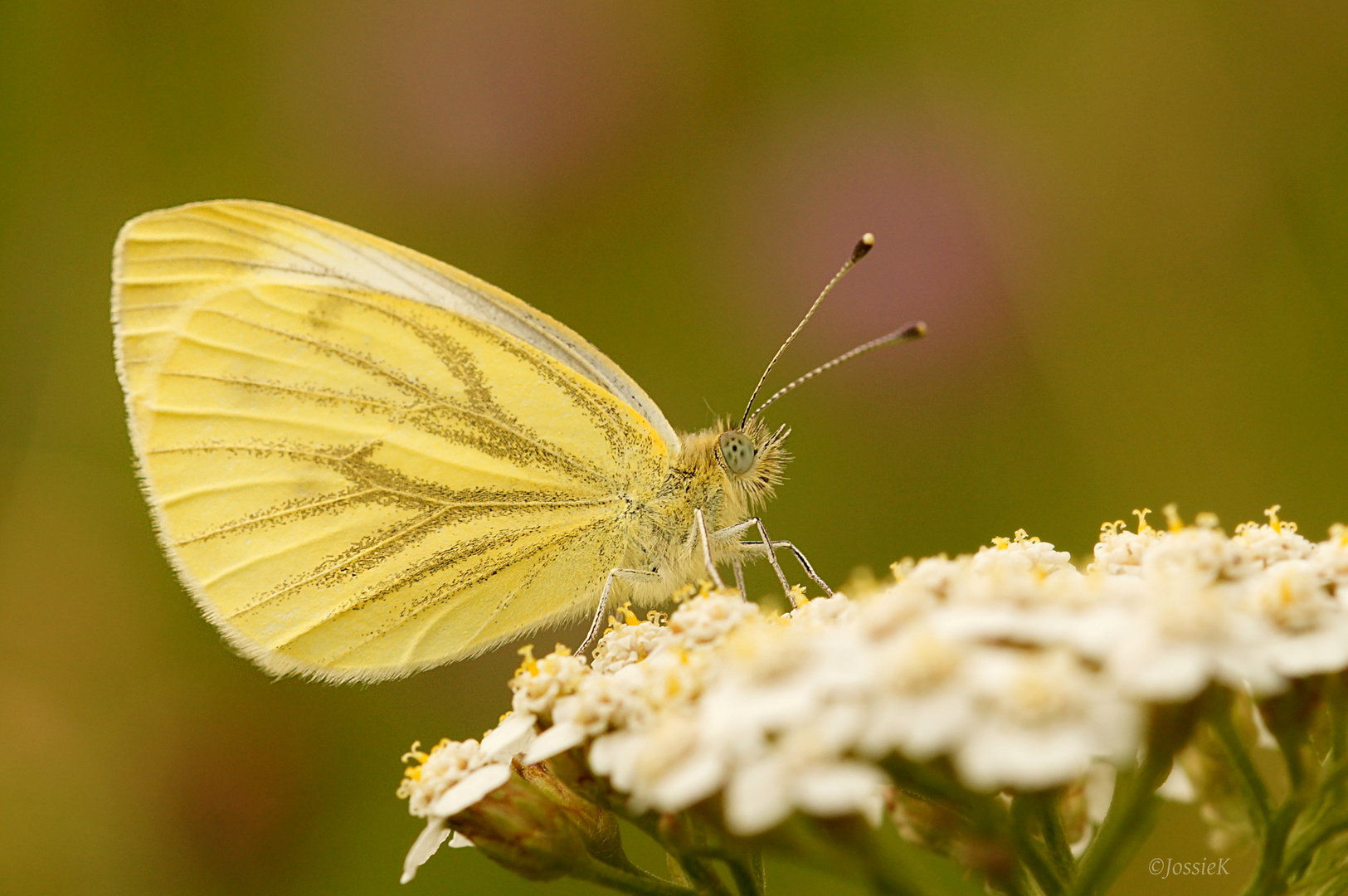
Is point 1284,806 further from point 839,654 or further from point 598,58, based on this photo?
point 598,58

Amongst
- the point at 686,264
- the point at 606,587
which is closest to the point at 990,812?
the point at 606,587

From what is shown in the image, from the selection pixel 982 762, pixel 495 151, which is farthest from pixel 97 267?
pixel 982 762

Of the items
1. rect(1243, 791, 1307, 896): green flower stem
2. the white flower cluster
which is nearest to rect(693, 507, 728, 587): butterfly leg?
the white flower cluster

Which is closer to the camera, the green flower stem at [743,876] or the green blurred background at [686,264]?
the green flower stem at [743,876]

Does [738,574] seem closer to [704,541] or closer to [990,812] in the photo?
[704,541]

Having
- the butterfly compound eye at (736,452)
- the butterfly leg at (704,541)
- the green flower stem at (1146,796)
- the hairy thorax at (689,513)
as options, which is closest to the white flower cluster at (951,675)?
the green flower stem at (1146,796)

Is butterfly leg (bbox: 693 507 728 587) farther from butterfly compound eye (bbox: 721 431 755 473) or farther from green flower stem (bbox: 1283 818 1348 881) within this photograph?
green flower stem (bbox: 1283 818 1348 881)

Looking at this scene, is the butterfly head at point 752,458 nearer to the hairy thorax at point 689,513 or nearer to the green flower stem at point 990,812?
the hairy thorax at point 689,513
